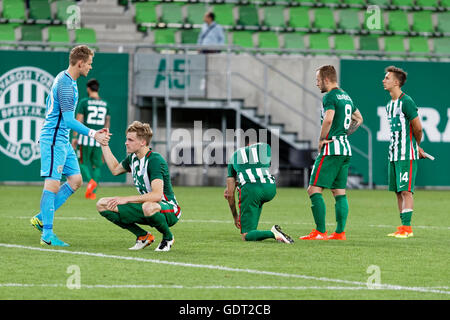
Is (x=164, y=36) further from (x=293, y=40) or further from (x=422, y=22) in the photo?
(x=422, y=22)

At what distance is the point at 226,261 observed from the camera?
7.36m

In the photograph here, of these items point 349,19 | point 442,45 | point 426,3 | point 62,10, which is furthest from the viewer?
point 426,3

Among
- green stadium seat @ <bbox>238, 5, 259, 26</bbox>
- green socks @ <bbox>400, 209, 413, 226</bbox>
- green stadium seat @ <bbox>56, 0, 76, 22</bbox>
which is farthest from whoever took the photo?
green stadium seat @ <bbox>238, 5, 259, 26</bbox>

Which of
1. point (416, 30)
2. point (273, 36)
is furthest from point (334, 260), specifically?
point (416, 30)

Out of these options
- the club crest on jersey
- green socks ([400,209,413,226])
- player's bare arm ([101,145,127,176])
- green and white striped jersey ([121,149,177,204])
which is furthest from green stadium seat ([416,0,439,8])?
player's bare arm ([101,145,127,176])

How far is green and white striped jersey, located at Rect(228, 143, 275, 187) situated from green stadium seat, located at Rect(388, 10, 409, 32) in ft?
56.7

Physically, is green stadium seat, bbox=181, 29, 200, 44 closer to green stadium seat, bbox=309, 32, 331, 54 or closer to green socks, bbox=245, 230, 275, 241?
green stadium seat, bbox=309, 32, 331, 54

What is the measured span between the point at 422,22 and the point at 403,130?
16.5 m

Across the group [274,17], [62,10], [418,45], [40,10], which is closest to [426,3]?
[418,45]

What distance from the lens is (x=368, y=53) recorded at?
2097cm

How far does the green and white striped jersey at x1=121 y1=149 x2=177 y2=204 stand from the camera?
25.6 feet

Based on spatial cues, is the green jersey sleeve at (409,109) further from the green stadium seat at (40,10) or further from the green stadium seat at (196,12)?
the green stadium seat at (40,10)

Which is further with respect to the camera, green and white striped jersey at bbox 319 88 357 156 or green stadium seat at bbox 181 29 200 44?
green stadium seat at bbox 181 29 200 44

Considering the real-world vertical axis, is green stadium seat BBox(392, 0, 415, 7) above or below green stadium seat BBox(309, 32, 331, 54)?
above
